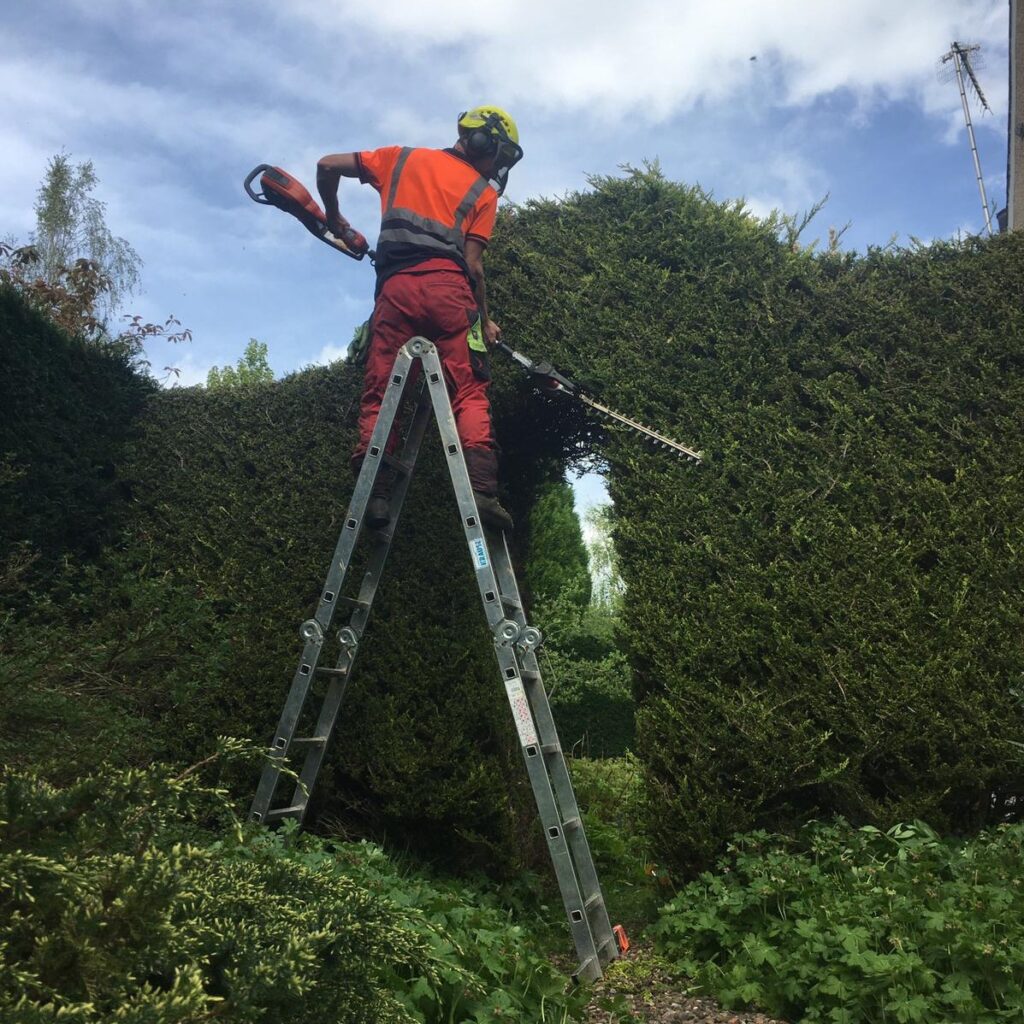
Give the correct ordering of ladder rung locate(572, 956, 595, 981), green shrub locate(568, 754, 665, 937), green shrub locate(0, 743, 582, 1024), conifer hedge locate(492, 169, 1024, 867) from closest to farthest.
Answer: green shrub locate(0, 743, 582, 1024), ladder rung locate(572, 956, 595, 981), conifer hedge locate(492, 169, 1024, 867), green shrub locate(568, 754, 665, 937)

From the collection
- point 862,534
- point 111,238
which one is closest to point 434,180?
point 862,534

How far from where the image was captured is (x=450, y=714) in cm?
482

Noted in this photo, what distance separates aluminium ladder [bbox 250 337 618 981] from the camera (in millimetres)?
3828

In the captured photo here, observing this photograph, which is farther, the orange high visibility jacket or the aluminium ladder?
the orange high visibility jacket

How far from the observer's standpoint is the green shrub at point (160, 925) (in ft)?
6.75

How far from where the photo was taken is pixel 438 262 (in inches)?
177

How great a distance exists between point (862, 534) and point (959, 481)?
1.69ft

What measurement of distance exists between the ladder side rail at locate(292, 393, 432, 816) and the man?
3.8 inches

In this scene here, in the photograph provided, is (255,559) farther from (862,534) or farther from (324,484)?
(862,534)

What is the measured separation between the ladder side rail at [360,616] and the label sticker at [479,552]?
0.68m

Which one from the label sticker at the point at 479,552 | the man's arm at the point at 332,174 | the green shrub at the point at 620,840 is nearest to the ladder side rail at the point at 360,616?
the label sticker at the point at 479,552

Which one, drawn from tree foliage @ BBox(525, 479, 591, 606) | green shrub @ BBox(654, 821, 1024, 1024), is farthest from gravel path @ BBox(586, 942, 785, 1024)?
tree foliage @ BBox(525, 479, 591, 606)

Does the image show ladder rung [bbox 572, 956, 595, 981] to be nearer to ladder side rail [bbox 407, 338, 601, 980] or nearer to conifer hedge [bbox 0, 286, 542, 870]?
ladder side rail [bbox 407, 338, 601, 980]

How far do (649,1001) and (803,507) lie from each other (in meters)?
2.27
